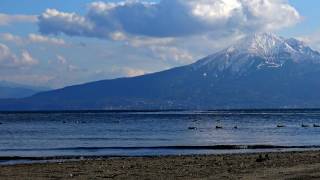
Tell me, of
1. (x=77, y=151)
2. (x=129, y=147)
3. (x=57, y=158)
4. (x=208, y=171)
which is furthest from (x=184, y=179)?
(x=129, y=147)

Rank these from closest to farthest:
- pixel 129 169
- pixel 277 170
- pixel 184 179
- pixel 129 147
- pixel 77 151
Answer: pixel 184 179, pixel 277 170, pixel 129 169, pixel 77 151, pixel 129 147

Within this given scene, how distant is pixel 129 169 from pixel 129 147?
2736 cm

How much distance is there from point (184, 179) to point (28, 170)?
9.76 meters

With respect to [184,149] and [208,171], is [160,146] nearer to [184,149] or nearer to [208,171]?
[184,149]

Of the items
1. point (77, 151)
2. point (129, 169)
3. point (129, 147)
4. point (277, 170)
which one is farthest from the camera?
point (129, 147)

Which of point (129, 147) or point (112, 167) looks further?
point (129, 147)

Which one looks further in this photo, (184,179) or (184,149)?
(184,149)

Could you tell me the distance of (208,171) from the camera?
29359mm

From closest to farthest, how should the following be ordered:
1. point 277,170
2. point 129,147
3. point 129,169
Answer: point 277,170
point 129,169
point 129,147

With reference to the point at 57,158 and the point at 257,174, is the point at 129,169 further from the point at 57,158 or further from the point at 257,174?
the point at 57,158

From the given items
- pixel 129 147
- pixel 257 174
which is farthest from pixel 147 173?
pixel 129 147

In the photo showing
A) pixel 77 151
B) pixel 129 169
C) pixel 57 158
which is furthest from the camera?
pixel 77 151

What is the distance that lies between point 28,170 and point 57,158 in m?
12.7

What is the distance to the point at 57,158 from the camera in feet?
150
